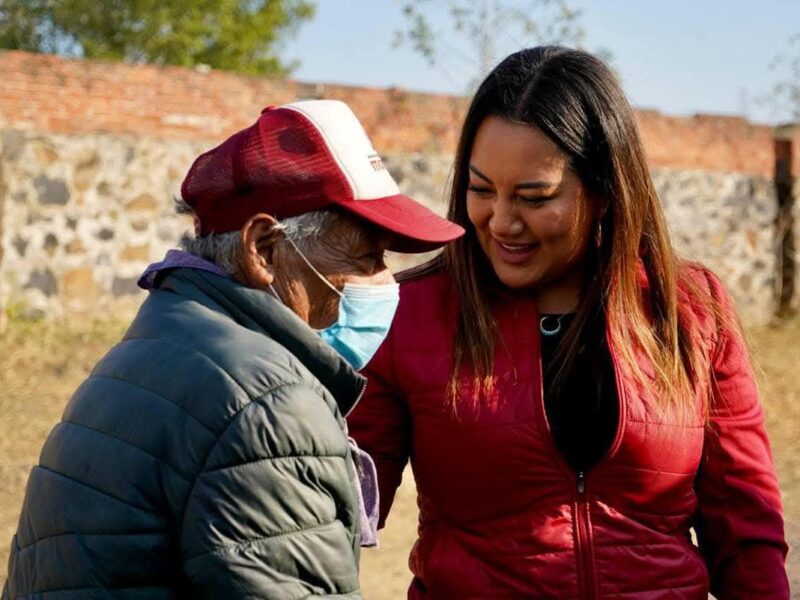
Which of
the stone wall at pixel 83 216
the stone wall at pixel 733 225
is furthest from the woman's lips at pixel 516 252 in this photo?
the stone wall at pixel 733 225

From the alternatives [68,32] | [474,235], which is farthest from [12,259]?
[68,32]

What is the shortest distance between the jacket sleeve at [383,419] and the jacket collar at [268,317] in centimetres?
60

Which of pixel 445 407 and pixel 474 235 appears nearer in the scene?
pixel 445 407

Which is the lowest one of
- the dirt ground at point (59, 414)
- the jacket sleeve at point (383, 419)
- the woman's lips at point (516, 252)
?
the dirt ground at point (59, 414)

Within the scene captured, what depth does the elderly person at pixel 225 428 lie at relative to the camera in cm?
161

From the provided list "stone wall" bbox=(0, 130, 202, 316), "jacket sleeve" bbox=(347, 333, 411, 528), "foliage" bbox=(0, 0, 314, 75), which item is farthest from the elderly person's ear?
"foliage" bbox=(0, 0, 314, 75)

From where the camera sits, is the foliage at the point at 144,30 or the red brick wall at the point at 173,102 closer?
the red brick wall at the point at 173,102

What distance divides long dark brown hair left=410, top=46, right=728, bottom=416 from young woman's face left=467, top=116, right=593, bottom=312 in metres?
0.03

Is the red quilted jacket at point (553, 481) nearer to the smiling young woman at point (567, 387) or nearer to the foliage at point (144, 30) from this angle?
the smiling young woman at point (567, 387)

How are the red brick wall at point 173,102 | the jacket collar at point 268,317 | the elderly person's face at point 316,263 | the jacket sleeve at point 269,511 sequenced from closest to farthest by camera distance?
1. the jacket sleeve at point 269,511
2. the jacket collar at point 268,317
3. the elderly person's face at point 316,263
4. the red brick wall at point 173,102

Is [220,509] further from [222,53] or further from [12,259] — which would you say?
[222,53]

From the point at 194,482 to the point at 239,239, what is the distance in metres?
0.44

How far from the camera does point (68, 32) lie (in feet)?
69.1

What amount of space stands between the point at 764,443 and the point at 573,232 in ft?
1.97
